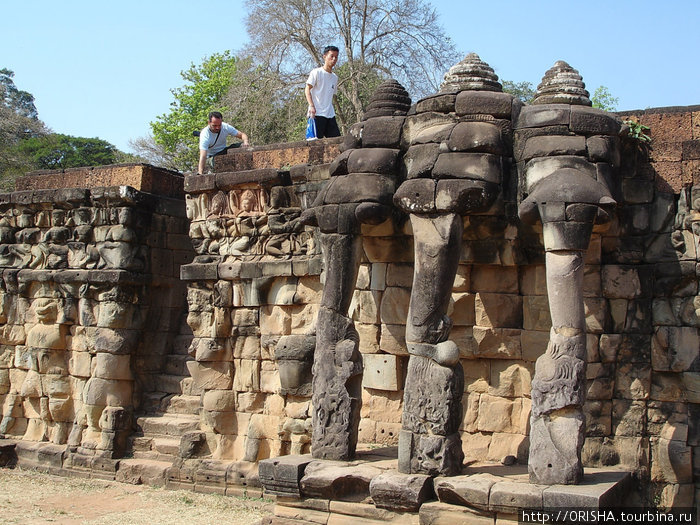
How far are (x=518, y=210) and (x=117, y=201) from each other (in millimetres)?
6382

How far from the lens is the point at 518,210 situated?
23.8 ft

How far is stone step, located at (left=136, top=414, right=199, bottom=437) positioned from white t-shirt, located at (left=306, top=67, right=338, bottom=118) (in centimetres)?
443

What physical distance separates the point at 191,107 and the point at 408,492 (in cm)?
2204

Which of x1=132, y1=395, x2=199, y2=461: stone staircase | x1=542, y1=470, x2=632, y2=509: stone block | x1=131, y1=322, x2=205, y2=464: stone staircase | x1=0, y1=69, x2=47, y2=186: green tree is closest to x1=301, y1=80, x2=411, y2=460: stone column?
x1=542, y1=470, x2=632, y2=509: stone block

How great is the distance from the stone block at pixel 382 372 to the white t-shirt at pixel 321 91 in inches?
144

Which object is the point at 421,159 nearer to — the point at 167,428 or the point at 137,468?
the point at 167,428

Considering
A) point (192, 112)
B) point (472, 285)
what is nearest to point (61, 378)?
point (472, 285)

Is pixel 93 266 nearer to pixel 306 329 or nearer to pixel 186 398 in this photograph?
pixel 186 398

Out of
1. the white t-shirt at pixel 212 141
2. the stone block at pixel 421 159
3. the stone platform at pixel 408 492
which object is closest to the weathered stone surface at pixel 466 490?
the stone platform at pixel 408 492

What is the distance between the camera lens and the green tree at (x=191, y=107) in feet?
85.8

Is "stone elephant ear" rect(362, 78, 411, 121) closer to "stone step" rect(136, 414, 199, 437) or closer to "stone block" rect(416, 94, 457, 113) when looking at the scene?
"stone block" rect(416, 94, 457, 113)

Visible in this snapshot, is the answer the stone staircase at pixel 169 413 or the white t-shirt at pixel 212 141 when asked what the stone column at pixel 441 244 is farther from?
the white t-shirt at pixel 212 141

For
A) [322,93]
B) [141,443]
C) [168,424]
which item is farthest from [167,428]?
[322,93]

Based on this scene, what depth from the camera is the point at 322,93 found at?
1084 cm
